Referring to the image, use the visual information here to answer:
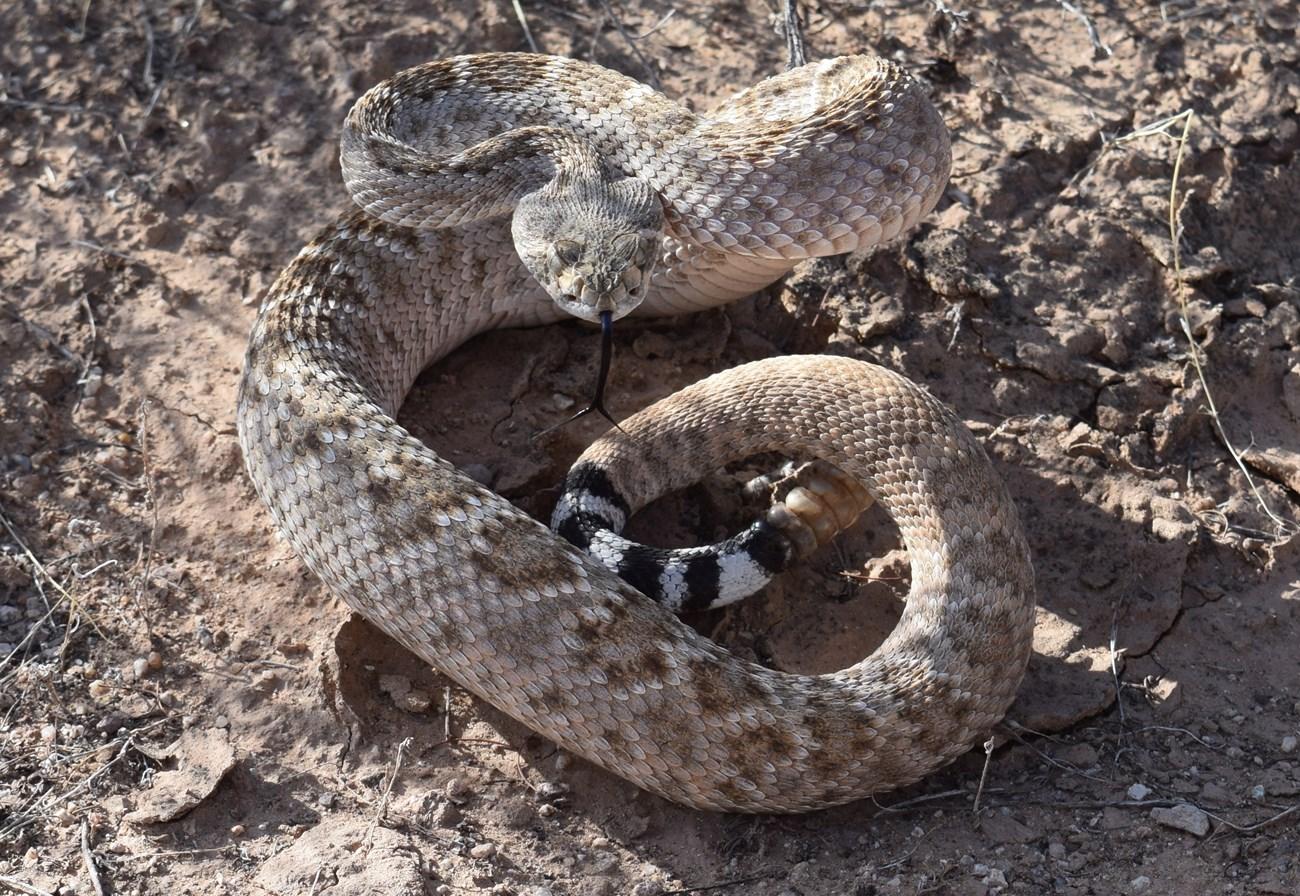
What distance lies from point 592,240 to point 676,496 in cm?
106

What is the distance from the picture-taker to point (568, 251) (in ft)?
14.0

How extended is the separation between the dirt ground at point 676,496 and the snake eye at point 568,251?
856 mm

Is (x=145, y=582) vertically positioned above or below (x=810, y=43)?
below

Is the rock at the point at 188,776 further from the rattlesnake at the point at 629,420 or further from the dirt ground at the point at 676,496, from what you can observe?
the rattlesnake at the point at 629,420

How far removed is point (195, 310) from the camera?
5.31 meters

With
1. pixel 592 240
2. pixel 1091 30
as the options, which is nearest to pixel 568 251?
pixel 592 240

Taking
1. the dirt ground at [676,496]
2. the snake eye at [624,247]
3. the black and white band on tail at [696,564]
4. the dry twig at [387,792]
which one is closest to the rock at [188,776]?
the dirt ground at [676,496]

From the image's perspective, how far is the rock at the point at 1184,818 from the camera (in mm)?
3662

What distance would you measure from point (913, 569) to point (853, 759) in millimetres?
748

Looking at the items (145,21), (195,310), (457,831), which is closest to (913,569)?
(457,831)

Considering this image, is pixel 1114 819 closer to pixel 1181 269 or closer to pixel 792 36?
pixel 1181 269

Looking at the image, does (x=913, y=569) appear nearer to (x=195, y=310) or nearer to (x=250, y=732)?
(x=250, y=732)

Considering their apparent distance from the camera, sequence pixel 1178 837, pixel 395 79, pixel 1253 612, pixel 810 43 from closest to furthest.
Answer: pixel 1178 837, pixel 1253 612, pixel 395 79, pixel 810 43

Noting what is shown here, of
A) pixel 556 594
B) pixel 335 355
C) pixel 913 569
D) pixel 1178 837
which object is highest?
pixel 335 355
